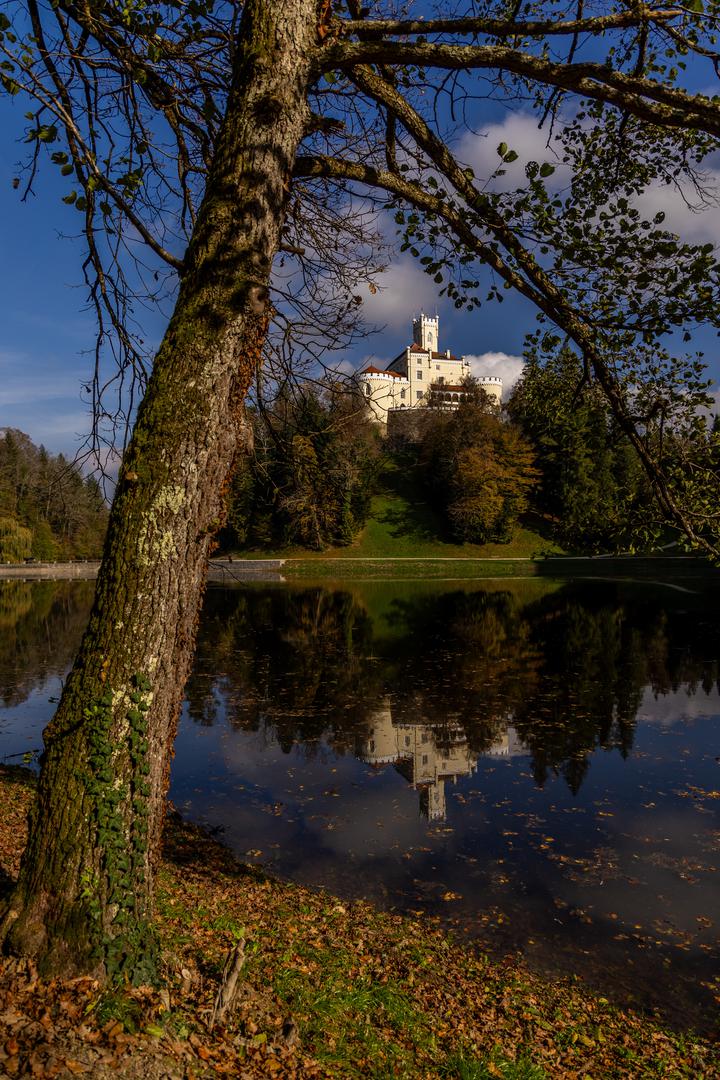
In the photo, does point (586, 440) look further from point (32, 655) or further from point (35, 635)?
point (35, 635)

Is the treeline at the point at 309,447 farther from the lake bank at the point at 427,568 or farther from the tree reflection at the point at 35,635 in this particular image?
the lake bank at the point at 427,568

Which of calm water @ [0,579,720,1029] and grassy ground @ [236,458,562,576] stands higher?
grassy ground @ [236,458,562,576]

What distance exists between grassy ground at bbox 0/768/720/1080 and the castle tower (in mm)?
98033

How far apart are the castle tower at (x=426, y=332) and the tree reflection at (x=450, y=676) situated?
245 feet

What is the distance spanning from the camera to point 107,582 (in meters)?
3.44

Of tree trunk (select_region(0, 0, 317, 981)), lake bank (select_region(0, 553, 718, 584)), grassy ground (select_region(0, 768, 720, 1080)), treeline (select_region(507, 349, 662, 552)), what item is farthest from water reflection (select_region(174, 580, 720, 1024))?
lake bank (select_region(0, 553, 718, 584))

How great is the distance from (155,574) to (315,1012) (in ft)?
9.73

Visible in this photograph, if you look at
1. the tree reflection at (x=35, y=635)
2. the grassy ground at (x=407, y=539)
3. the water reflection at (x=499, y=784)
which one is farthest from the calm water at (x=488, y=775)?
the grassy ground at (x=407, y=539)

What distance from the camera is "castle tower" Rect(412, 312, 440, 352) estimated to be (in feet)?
326

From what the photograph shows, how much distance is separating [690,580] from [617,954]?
146 ft

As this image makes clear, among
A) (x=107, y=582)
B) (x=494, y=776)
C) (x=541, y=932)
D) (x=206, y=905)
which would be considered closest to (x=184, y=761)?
(x=494, y=776)

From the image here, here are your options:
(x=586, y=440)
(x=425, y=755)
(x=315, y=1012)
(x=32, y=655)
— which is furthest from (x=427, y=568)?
(x=315, y=1012)

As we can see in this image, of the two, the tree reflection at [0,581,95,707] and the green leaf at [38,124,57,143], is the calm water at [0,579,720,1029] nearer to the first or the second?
the tree reflection at [0,581,95,707]

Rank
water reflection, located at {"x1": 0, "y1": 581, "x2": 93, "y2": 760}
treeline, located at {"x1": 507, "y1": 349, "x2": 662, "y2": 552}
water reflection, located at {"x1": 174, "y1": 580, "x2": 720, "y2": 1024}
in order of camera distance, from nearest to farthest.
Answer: treeline, located at {"x1": 507, "y1": 349, "x2": 662, "y2": 552}
water reflection, located at {"x1": 174, "y1": 580, "x2": 720, "y2": 1024}
water reflection, located at {"x1": 0, "y1": 581, "x2": 93, "y2": 760}
